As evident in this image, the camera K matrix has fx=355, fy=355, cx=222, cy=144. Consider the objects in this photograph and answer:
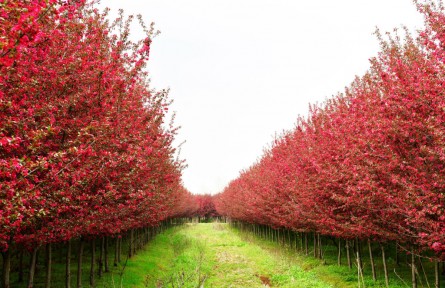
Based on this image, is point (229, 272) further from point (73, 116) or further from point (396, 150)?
point (73, 116)

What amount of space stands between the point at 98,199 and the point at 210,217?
122677 mm

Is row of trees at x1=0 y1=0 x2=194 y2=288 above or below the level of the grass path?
above

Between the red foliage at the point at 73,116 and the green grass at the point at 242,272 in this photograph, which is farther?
the green grass at the point at 242,272

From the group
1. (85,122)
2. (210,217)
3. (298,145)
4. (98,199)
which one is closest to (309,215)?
(298,145)

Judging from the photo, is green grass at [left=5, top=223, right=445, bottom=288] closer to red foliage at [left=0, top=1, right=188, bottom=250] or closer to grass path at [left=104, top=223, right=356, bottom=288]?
grass path at [left=104, top=223, right=356, bottom=288]

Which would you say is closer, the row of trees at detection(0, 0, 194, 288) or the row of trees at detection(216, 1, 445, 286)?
the row of trees at detection(0, 0, 194, 288)

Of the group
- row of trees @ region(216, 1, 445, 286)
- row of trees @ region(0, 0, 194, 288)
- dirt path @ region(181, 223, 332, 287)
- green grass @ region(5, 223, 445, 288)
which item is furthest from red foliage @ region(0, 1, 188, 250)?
dirt path @ region(181, 223, 332, 287)

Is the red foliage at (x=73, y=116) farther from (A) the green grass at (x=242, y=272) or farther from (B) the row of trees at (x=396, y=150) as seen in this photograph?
(B) the row of trees at (x=396, y=150)

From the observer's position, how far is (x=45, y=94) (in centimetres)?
1041

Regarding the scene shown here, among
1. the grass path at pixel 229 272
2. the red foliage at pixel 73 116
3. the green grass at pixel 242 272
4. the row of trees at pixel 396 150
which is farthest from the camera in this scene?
the grass path at pixel 229 272

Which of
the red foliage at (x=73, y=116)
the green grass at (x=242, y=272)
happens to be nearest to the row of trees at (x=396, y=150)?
the green grass at (x=242, y=272)

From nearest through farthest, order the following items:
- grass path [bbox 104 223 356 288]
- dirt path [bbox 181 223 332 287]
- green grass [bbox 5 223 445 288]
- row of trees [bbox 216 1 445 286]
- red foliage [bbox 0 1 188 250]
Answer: red foliage [bbox 0 1 188 250] < row of trees [bbox 216 1 445 286] < green grass [bbox 5 223 445 288] < grass path [bbox 104 223 356 288] < dirt path [bbox 181 223 332 287]

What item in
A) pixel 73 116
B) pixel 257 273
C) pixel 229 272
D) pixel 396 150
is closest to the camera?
pixel 73 116

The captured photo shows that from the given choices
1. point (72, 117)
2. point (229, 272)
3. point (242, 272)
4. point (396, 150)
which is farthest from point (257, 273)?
point (72, 117)
